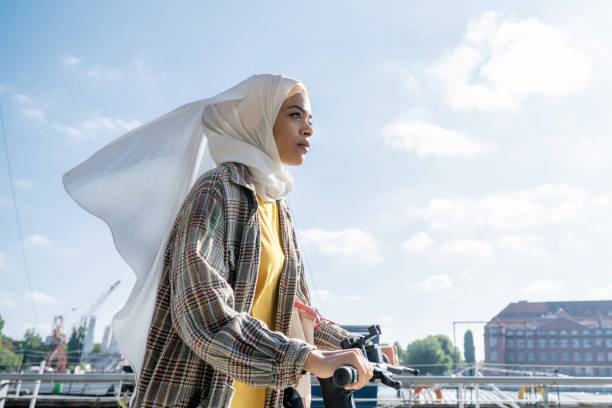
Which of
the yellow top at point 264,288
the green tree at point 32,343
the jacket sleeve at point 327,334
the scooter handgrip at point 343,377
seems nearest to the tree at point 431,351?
the green tree at point 32,343

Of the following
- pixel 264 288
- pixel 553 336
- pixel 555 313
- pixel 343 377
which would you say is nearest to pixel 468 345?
pixel 555 313

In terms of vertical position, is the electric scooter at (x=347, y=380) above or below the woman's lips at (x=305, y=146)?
below

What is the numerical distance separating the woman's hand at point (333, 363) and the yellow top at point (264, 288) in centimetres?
34

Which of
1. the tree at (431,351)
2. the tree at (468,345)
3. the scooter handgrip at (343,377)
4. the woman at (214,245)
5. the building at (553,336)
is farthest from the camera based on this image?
the tree at (468,345)

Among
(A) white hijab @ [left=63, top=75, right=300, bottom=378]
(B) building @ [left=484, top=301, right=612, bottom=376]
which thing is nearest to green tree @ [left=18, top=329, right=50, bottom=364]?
(B) building @ [left=484, top=301, right=612, bottom=376]

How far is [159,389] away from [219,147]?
714mm

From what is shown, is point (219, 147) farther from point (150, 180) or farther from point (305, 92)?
point (305, 92)

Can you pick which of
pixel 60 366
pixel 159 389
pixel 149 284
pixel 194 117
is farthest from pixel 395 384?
pixel 60 366

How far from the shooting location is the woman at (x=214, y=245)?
3.09ft

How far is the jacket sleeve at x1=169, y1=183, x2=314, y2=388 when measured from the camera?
2.99 feet

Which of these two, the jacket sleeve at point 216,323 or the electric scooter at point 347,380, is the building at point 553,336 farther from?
the jacket sleeve at point 216,323

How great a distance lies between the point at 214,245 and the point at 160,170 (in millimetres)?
475

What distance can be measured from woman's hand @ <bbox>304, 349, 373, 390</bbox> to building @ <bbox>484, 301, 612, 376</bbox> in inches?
3303

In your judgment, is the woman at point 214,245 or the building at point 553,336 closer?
the woman at point 214,245
